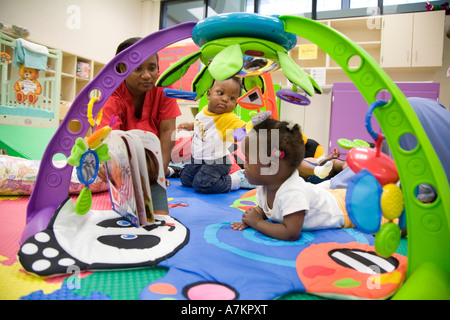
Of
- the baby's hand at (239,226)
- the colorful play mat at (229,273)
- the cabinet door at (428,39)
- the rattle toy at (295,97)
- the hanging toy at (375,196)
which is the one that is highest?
the cabinet door at (428,39)

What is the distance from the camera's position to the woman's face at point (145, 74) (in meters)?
1.19

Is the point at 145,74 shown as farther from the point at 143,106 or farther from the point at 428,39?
the point at 428,39

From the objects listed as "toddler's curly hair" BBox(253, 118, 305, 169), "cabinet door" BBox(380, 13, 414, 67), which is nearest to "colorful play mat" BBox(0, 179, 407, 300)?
"toddler's curly hair" BBox(253, 118, 305, 169)

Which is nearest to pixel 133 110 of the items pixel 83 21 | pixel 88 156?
pixel 88 156

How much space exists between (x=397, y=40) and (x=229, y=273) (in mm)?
3697

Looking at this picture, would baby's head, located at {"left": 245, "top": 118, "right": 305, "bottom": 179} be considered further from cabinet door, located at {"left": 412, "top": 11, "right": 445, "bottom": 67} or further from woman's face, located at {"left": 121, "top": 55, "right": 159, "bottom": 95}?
cabinet door, located at {"left": 412, "top": 11, "right": 445, "bottom": 67}

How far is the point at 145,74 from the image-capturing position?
1203 mm

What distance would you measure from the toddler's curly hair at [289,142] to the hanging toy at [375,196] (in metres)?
0.33

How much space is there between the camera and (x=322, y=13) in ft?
12.3

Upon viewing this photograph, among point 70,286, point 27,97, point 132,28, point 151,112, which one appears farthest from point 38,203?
point 132,28

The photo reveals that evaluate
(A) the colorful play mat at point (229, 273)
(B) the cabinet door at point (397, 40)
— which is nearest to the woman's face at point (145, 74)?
(A) the colorful play mat at point (229, 273)

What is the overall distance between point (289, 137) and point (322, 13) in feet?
11.7

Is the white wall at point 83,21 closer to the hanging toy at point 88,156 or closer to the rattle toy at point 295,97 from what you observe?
the hanging toy at point 88,156
